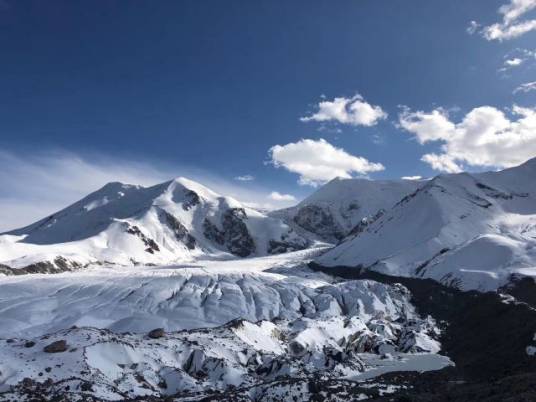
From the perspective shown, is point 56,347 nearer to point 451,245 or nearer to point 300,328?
point 300,328

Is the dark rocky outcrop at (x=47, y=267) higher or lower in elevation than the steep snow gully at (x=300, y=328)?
higher

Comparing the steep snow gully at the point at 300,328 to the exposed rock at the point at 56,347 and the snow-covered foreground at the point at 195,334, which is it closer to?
the exposed rock at the point at 56,347

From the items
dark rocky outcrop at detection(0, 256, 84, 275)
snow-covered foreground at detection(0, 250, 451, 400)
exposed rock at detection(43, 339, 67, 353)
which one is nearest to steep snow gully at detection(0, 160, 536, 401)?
exposed rock at detection(43, 339, 67, 353)

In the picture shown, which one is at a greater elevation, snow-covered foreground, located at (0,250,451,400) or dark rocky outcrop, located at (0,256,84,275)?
dark rocky outcrop, located at (0,256,84,275)

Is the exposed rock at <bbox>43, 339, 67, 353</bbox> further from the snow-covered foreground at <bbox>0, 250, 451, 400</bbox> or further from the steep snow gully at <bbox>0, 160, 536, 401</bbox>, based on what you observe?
the snow-covered foreground at <bbox>0, 250, 451, 400</bbox>


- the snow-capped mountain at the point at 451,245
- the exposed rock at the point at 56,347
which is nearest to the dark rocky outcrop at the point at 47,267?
the snow-capped mountain at the point at 451,245

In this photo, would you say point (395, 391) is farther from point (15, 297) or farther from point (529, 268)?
point (15, 297)

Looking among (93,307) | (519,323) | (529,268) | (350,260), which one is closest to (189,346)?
(519,323)
